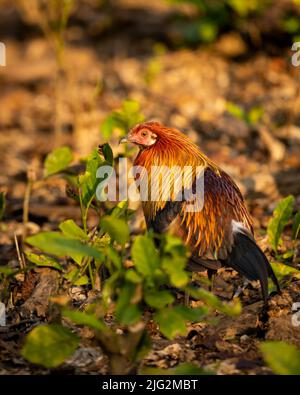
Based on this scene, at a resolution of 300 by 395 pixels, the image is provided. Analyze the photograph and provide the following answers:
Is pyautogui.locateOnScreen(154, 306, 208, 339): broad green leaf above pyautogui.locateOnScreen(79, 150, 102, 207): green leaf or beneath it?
beneath

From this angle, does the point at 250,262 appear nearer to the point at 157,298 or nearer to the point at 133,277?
the point at 157,298

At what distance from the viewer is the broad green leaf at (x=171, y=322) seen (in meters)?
3.13

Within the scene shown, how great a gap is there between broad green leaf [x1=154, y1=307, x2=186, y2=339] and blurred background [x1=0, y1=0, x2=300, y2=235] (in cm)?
225

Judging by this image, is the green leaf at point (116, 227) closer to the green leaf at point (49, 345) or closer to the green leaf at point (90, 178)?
the green leaf at point (49, 345)

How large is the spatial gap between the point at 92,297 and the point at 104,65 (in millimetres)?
5802

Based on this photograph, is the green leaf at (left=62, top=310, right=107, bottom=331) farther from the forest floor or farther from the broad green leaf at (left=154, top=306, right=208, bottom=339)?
the forest floor

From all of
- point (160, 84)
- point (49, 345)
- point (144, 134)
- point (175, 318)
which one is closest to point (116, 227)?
point (175, 318)

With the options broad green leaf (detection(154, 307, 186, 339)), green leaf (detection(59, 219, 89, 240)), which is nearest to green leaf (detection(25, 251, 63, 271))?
green leaf (detection(59, 219, 89, 240))

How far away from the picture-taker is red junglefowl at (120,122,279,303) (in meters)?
3.98

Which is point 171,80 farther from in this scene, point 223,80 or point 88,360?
point 88,360

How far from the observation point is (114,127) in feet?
17.0

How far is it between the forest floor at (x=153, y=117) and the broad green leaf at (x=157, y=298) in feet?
1.82

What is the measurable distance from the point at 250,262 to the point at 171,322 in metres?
0.91

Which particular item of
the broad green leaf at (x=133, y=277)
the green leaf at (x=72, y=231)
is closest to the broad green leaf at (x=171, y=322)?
the broad green leaf at (x=133, y=277)
